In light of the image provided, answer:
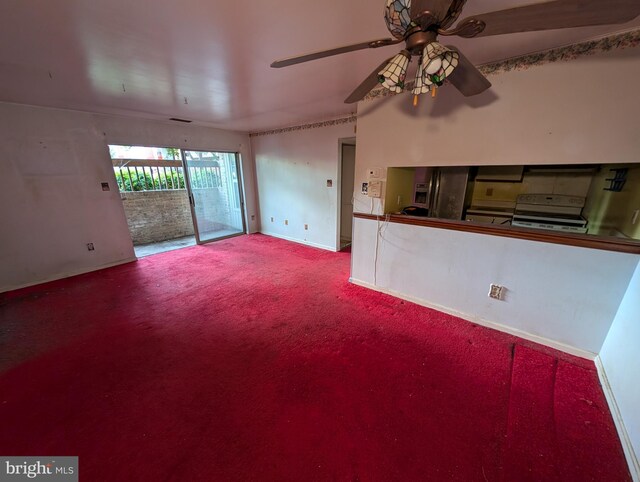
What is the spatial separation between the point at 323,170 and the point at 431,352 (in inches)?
125

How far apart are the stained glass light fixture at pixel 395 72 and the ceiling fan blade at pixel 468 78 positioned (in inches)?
11.5

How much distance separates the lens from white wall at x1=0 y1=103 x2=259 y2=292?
9.53 ft

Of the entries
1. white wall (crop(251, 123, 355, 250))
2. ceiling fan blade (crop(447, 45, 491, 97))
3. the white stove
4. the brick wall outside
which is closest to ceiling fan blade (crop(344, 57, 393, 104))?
ceiling fan blade (crop(447, 45, 491, 97))

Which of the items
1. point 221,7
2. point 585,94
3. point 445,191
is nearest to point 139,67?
point 221,7

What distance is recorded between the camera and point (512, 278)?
2107mm

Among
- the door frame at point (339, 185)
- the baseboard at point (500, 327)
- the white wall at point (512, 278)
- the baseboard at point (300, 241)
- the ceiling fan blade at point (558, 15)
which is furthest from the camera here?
the baseboard at point (300, 241)

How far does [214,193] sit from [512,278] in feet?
16.7

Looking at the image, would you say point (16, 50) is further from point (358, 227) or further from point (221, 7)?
point (358, 227)

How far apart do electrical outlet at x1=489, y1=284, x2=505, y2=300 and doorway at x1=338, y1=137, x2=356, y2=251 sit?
2484 millimetres

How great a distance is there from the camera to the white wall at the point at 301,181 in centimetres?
407

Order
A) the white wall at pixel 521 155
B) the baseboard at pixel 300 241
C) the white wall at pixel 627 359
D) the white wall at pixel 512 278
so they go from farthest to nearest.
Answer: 1. the baseboard at pixel 300 241
2. the white wall at pixel 512 278
3. the white wall at pixel 521 155
4. the white wall at pixel 627 359

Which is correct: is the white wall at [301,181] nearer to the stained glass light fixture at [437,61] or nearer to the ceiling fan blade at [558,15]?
the stained glass light fixture at [437,61]

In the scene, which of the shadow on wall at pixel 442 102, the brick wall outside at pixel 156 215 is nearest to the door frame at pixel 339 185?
the shadow on wall at pixel 442 102

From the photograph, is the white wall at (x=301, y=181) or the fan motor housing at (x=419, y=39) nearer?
the fan motor housing at (x=419, y=39)
